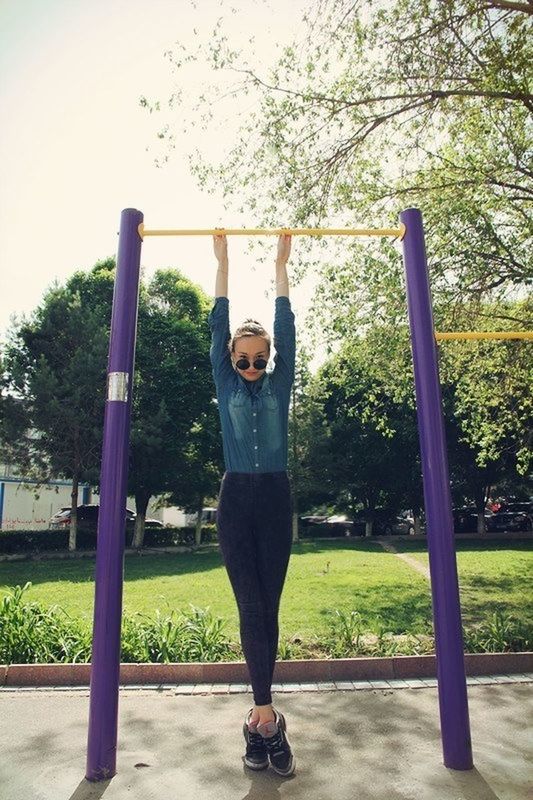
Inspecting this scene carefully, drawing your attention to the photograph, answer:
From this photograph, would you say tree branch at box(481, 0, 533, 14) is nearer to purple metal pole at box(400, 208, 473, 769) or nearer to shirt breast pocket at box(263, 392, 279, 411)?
purple metal pole at box(400, 208, 473, 769)

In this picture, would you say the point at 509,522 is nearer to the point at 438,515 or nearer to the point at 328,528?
the point at 328,528

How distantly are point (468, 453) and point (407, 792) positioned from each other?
84.2 feet

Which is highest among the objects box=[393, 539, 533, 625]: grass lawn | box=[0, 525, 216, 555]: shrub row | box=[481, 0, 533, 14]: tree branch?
box=[481, 0, 533, 14]: tree branch

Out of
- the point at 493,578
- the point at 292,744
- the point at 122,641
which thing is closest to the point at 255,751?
the point at 292,744

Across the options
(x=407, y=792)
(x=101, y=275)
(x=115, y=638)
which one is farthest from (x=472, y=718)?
(x=101, y=275)

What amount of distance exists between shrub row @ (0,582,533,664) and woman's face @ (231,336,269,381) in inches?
109

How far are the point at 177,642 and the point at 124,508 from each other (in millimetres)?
2406

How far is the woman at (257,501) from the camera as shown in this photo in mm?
2801

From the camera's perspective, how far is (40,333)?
2097 cm

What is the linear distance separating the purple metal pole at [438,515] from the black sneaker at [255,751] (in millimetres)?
896

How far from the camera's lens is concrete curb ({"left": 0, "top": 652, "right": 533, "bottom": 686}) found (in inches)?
171

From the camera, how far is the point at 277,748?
8.95 feet

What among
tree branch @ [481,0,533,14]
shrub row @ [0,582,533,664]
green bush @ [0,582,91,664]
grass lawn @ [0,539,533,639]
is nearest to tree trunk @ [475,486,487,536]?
grass lawn @ [0,539,533,639]

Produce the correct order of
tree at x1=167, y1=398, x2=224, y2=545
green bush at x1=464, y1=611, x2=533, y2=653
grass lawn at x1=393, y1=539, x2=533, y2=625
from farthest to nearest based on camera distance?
1. tree at x1=167, y1=398, x2=224, y2=545
2. grass lawn at x1=393, y1=539, x2=533, y2=625
3. green bush at x1=464, y1=611, x2=533, y2=653
